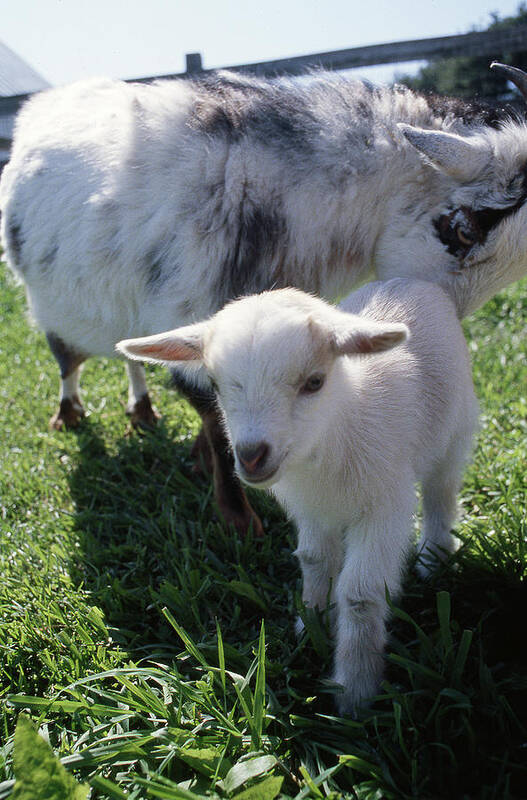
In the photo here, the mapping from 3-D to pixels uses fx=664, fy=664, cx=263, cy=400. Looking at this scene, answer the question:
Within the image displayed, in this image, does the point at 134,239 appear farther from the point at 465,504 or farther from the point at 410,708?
the point at 410,708

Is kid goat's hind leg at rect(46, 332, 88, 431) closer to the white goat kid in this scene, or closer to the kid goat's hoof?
the kid goat's hoof

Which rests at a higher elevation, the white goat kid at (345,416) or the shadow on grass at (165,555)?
the white goat kid at (345,416)

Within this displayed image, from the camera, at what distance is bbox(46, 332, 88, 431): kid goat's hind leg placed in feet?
14.6

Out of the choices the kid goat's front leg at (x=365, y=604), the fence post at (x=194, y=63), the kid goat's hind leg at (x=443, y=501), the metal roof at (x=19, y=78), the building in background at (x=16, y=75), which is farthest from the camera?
the fence post at (x=194, y=63)

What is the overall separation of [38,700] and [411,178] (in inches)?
100

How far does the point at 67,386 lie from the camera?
4570mm

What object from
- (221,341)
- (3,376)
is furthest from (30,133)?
(221,341)

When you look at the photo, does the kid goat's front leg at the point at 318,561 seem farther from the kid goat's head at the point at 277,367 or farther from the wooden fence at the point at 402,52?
the wooden fence at the point at 402,52

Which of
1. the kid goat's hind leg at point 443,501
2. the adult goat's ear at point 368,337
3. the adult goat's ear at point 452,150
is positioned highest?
the adult goat's ear at point 452,150

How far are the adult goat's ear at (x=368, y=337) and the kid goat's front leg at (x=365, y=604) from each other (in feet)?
1.76

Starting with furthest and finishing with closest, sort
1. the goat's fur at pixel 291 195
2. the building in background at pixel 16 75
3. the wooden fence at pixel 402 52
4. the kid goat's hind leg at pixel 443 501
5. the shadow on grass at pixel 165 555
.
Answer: the wooden fence at pixel 402 52 < the building in background at pixel 16 75 < the goat's fur at pixel 291 195 < the kid goat's hind leg at pixel 443 501 < the shadow on grass at pixel 165 555

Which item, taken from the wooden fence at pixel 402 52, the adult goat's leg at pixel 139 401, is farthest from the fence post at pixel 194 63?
the adult goat's leg at pixel 139 401

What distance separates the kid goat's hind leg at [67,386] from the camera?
446 cm

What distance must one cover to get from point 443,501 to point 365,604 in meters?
0.87
